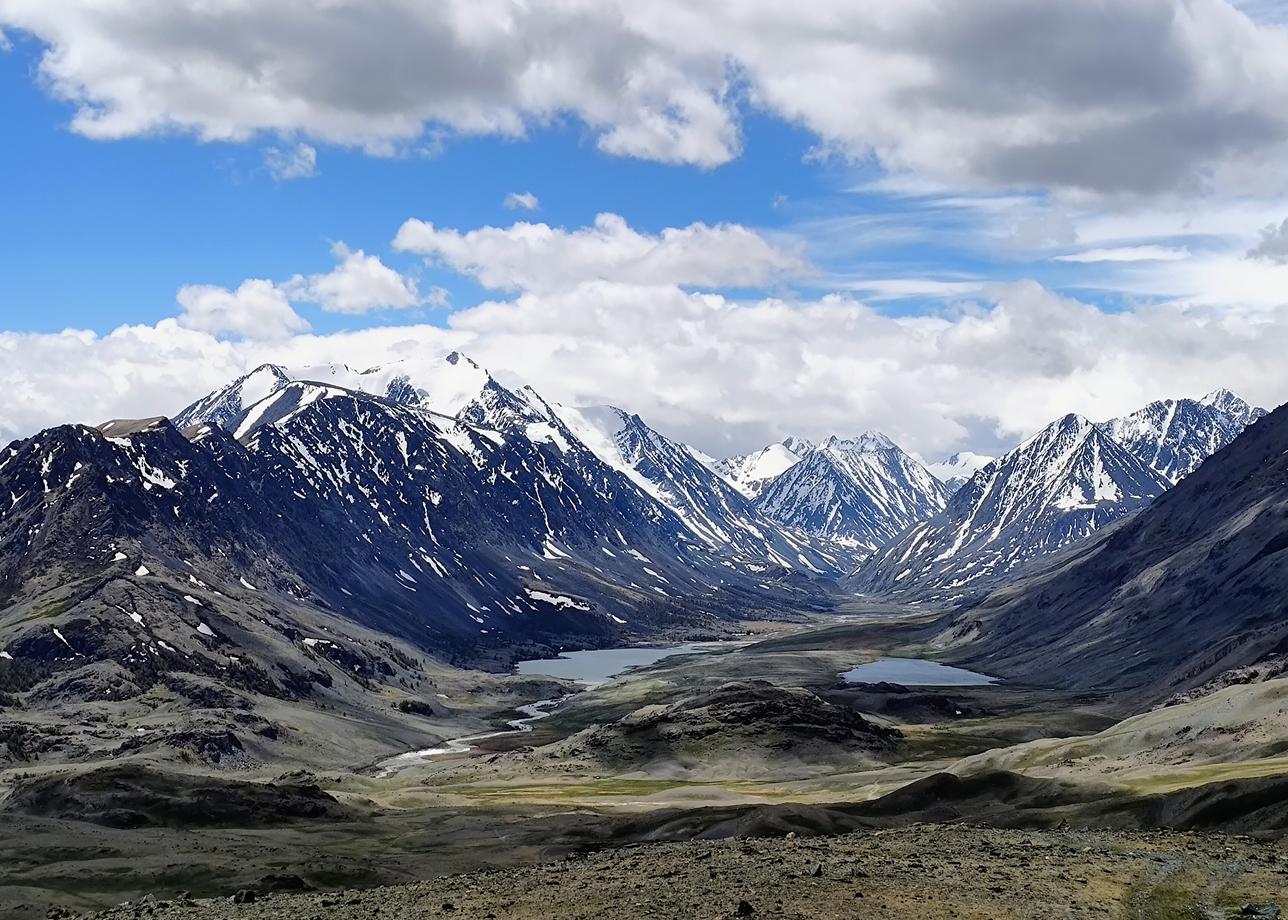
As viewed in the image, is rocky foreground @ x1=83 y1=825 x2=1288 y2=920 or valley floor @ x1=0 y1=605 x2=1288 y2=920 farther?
valley floor @ x1=0 y1=605 x2=1288 y2=920

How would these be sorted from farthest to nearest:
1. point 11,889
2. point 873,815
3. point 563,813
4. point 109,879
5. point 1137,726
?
point 1137,726 < point 563,813 < point 873,815 < point 109,879 < point 11,889

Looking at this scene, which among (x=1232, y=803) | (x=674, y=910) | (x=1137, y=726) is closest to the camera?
(x=674, y=910)

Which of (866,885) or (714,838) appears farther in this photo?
(714,838)

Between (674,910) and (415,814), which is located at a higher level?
(674,910)

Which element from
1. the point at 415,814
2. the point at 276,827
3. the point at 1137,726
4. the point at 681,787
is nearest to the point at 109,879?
the point at 276,827

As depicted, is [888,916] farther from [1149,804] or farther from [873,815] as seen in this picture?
[873,815]

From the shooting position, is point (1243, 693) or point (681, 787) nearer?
point (1243, 693)

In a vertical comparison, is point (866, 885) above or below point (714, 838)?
above

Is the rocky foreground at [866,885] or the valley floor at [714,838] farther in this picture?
the valley floor at [714,838]
